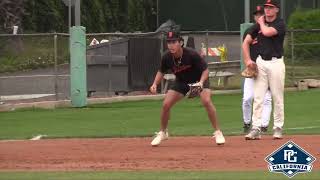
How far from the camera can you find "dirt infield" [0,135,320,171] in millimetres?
9891

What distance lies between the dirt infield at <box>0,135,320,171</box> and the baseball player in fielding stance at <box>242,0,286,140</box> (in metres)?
0.62

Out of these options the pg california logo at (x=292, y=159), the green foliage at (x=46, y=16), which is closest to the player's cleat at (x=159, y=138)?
the pg california logo at (x=292, y=159)

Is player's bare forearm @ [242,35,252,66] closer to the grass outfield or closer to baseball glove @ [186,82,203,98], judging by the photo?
baseball glove @ [186,82,203,98]

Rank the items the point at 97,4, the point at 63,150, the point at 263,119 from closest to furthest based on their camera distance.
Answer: the point at 63,150 → the point at 263,119 → the point at 97,4

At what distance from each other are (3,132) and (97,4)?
25.0 meters

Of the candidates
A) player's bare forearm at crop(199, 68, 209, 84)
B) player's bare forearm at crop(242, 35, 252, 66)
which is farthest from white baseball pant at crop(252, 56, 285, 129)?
player's bare forearm at crop(199, 68, 209, 84)

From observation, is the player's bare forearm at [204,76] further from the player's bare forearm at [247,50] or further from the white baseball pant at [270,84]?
the white baseball pant at [270,84]

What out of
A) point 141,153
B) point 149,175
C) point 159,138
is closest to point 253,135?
point 159,138

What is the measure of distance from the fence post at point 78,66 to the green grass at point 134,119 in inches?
15.9

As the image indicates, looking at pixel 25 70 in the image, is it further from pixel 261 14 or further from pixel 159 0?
pixel 159 0

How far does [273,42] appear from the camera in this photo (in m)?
11.9

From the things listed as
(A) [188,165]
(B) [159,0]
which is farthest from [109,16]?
(A) [188,165]

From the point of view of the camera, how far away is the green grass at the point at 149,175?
8406 mm

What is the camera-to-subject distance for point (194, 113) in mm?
18312
